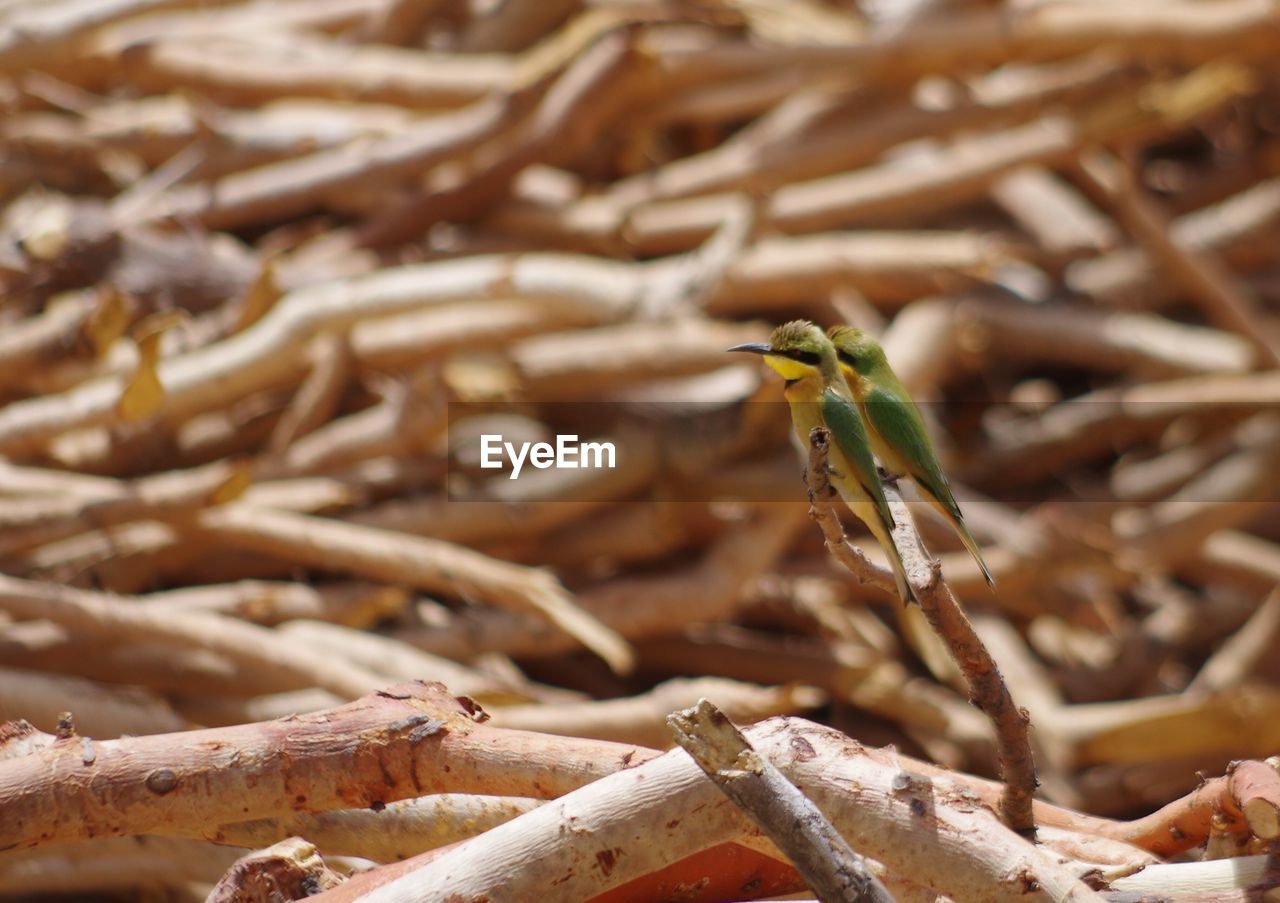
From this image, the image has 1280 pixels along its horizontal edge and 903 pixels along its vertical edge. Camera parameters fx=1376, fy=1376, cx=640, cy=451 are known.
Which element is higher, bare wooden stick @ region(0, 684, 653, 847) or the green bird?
the green bird

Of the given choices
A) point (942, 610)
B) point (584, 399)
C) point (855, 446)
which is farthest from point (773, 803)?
point (584, 399)

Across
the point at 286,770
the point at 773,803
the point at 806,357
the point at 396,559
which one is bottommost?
the point at 773,803

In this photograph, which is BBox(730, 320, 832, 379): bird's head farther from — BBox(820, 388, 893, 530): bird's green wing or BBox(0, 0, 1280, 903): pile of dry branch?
BBox(0, 0, 1280, 903): pile of dry branch

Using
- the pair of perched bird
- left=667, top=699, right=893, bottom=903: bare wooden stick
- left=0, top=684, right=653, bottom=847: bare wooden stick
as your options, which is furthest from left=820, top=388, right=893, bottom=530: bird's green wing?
left=0, top=684, right=653, bottom=847: bare wooden stick

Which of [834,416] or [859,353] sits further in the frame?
[859,353]

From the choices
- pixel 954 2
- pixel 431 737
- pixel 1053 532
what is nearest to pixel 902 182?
pixel 954 2

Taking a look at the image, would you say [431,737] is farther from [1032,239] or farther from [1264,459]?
[1032,239]

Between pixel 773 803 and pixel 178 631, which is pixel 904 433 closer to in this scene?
pixel 773 803

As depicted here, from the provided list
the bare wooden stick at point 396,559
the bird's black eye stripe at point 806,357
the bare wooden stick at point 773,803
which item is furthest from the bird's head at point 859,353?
the bare wooden stick at point 396,559
